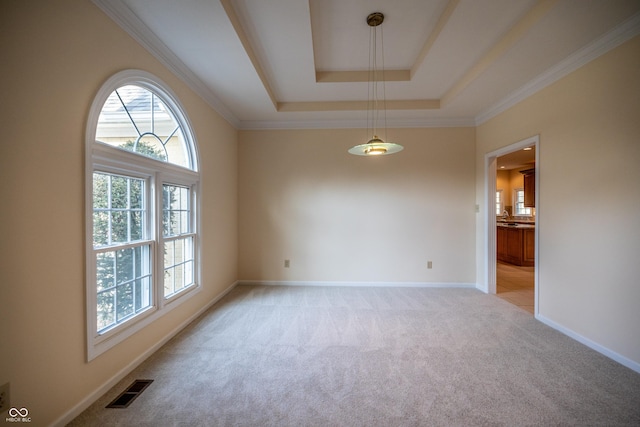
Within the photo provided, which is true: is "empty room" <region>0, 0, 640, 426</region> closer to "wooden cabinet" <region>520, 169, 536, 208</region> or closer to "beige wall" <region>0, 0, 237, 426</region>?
"beige wall" <region>0, 0, 237, 426</region>

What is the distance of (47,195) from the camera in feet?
4.77

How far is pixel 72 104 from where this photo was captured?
62.6 inches

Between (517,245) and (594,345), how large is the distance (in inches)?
158

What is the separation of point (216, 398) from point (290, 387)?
20.5 inches

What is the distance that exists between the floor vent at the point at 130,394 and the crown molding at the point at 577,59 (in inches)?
185

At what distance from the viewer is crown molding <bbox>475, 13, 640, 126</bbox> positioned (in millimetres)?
2055

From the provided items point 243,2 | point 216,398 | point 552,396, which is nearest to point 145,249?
point 216,398

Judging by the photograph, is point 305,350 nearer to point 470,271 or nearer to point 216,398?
point 216,398

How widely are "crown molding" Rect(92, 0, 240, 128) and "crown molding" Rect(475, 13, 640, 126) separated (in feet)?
12.7

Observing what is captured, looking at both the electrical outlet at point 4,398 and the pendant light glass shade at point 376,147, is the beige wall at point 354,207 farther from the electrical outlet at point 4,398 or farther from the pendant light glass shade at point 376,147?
the electrical outlet at point 4,398

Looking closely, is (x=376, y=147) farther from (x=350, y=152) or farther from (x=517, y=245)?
(x=517, y=245)

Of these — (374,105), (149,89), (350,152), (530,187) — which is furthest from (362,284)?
(530,187)

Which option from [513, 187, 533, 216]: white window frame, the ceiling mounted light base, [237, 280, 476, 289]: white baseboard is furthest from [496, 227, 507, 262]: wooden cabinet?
the ceiling mounted light base

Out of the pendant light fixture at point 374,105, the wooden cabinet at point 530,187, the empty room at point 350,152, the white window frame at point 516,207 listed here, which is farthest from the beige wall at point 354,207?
the white window frame at point 516,207
